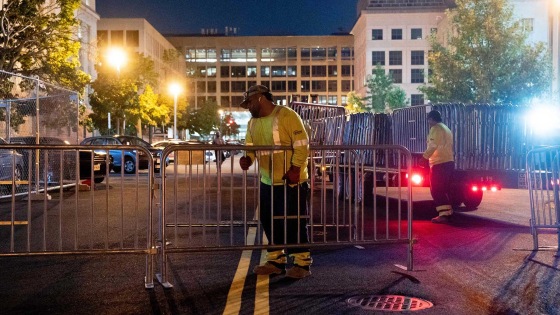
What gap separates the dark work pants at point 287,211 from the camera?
7.49 m

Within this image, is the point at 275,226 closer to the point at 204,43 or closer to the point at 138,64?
the point at 138,64

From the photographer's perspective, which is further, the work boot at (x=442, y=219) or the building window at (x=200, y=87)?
the building window at (x=200, y=87)

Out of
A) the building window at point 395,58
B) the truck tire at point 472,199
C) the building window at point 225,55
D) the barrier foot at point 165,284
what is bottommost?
the barrier foot at point 165,284

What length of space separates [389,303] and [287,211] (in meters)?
1.66

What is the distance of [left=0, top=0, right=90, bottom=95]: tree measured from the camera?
25.4 metres

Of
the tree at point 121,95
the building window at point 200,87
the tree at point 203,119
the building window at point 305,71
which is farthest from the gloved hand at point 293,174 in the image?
the building window at point 200,87

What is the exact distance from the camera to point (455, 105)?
45.2 feet

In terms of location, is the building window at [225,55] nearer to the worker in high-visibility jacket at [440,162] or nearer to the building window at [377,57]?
the building window at [377,57]

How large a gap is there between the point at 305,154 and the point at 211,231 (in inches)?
151

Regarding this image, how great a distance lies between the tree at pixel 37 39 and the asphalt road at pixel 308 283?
1845 cm

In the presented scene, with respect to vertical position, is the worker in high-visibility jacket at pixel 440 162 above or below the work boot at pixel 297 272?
above

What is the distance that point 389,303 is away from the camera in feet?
20.3

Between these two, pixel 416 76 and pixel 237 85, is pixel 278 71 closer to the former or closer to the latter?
pixel 237 85

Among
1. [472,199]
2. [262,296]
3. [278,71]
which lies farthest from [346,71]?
[262,296]
